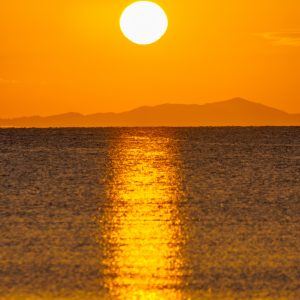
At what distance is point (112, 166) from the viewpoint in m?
83.2

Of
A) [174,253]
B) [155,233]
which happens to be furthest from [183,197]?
[174,253]

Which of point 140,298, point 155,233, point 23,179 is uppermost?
point 23,179

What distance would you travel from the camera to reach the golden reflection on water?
75.7 ft

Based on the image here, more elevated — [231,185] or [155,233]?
[231,185]

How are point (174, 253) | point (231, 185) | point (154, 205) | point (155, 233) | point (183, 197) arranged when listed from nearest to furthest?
point (174, 253) < point (155, 233) < point (154, 205) < point (183, 197) < point (231, 185)

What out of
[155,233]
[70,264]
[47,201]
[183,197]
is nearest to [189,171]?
[183,197]

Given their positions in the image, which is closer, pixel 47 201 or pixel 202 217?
pixel 202 217

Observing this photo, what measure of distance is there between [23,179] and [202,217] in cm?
2761

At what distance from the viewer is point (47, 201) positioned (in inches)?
1816

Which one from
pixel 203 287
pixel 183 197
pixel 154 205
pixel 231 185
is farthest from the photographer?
pixel 231 185

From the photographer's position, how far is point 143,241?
30469mm

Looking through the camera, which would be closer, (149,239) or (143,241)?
(143,241)

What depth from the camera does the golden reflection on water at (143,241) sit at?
23064 mm

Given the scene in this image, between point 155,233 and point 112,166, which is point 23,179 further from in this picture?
point 155,233
